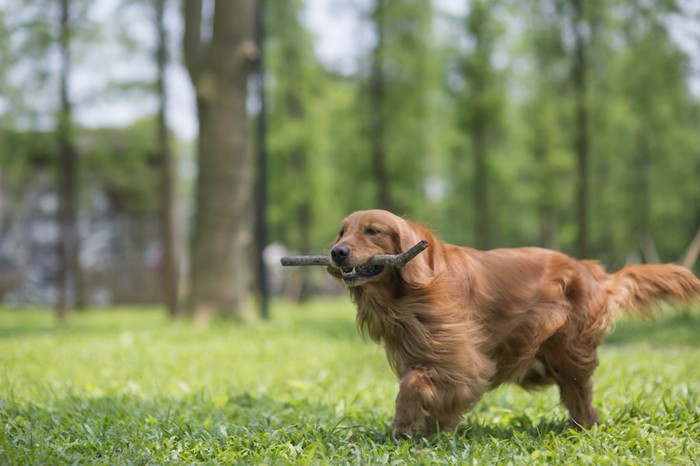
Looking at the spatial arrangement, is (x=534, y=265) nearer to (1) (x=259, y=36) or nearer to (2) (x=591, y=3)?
(1) (x=259, y=36)

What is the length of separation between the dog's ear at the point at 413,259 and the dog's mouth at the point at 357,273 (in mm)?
167

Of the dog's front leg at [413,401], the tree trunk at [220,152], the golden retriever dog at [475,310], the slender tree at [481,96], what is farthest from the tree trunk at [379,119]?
the dog's front leg at [413,401]

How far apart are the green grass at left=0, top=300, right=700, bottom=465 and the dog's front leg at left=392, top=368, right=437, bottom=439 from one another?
95 millimetres

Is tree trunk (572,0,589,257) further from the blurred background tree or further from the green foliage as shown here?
the green foliage

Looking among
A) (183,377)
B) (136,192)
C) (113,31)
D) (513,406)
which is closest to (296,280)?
(136,192)

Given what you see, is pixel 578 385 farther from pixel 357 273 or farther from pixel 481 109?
pixel 481 109

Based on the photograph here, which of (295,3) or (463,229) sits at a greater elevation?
(295,3)

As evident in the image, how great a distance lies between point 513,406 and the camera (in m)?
5.45

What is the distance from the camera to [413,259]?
4203 mm

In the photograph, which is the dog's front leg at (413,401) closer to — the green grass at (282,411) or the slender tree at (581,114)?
the green grass at (282,411)

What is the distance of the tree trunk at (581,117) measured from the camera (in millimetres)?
15820

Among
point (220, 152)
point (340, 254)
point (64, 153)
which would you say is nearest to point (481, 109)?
point (220, 152)

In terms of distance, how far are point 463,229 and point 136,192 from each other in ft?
44.7

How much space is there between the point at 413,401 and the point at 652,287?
208cm
